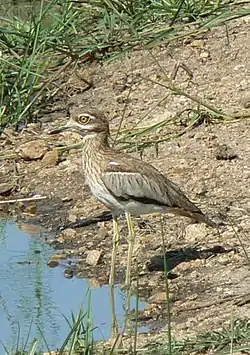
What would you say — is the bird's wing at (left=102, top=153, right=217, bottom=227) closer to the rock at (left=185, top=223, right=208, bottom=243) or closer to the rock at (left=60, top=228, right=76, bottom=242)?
the rock at (left=185, top=223, right=208, bottom=243)

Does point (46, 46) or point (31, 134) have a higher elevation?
point (46, 46)

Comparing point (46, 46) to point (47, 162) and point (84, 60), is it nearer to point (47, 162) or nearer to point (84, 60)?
point (84, 60)

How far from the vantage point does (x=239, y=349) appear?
488 cm

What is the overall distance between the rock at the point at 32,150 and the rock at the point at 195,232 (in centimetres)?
189

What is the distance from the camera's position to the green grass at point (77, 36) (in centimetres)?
915

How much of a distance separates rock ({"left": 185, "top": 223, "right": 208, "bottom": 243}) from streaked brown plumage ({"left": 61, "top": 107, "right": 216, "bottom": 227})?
0.18 meters

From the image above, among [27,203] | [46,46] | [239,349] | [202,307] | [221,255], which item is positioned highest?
[46,46]

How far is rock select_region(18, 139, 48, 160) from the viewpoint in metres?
8.54

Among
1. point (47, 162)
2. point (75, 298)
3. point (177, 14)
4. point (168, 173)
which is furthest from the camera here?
point (177, 14)

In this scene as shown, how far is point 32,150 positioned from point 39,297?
2.41m

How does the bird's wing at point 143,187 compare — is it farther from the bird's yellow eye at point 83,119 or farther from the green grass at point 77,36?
the green grass at point 77,36

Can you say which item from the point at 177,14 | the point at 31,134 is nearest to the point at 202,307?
the point at 31,134

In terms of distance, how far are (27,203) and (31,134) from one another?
1.16 metres

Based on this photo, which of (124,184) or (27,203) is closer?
(124,184)
